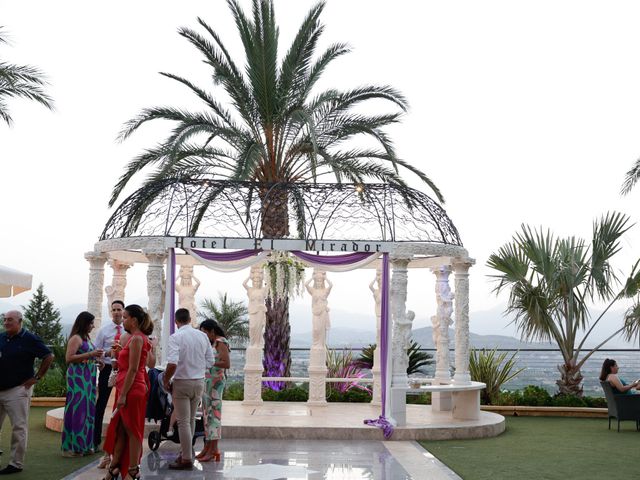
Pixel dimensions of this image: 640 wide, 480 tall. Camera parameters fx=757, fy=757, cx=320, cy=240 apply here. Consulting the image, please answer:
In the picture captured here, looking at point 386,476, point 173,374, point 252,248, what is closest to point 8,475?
point 173,374

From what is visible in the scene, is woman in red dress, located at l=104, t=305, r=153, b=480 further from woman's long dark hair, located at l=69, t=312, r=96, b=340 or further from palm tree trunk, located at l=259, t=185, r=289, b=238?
palm tree trunk, located at l=259, t=185, r=289, b=238

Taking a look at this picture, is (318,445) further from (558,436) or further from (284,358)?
(284,358)

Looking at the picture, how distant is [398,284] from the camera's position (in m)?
11.1

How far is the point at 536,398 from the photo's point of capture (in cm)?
1506

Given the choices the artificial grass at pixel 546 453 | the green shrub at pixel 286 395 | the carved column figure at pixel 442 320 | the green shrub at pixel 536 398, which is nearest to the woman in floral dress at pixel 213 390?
the artificial grass at pixel 546 453

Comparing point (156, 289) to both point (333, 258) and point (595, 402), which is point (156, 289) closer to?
point (333, 258)

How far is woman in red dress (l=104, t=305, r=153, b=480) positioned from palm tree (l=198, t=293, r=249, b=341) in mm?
20469

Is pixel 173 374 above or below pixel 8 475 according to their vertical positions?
above

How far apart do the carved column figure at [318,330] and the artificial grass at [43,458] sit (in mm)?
4794

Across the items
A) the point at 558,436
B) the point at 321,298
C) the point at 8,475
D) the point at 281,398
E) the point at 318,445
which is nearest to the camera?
the point at 8,475

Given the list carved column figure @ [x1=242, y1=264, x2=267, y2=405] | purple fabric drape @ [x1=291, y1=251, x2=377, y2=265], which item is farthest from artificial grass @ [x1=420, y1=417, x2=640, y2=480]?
carved column figure @ [x1=242, y1=264, x2=267, y2=405]

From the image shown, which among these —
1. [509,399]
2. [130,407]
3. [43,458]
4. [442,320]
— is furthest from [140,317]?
[509,399]

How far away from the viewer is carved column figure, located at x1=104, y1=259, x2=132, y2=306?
43.9ft

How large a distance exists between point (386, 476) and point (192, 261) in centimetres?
719
